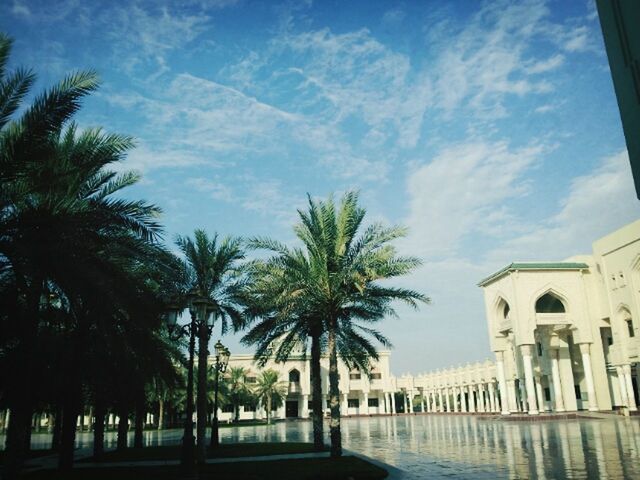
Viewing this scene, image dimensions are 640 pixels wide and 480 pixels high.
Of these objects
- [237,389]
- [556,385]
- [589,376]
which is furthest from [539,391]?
[237,389]

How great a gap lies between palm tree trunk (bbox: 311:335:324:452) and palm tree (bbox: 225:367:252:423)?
145 ft

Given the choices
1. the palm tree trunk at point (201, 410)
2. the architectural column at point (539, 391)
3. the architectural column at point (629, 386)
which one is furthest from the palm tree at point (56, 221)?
the architectural column at point (539, 391)

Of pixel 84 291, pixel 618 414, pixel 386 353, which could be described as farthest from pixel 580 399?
pixel 84 291

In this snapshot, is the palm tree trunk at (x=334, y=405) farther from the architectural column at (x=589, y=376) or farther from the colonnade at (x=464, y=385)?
the colonnade at (x=464, y=385)

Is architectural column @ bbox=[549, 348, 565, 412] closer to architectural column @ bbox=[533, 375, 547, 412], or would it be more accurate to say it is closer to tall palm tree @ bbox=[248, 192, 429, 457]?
architectural column @ bbox=[533, 375, 547, 412]

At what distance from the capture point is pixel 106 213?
1177 centimetres

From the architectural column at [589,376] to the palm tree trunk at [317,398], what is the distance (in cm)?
2955

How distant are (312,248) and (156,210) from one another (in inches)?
280

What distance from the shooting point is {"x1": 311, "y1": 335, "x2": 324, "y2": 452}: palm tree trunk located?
65.8ft

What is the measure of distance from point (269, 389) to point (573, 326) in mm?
35545

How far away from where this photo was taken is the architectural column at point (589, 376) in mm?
41750

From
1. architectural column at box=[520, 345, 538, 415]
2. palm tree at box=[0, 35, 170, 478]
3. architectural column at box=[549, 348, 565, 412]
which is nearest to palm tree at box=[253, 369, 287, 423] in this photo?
architectural column at box=[520, 345, 538, 415]

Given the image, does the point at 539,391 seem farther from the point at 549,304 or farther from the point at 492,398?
the point at 492,398

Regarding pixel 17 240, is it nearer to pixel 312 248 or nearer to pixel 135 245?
pixel 135 245
